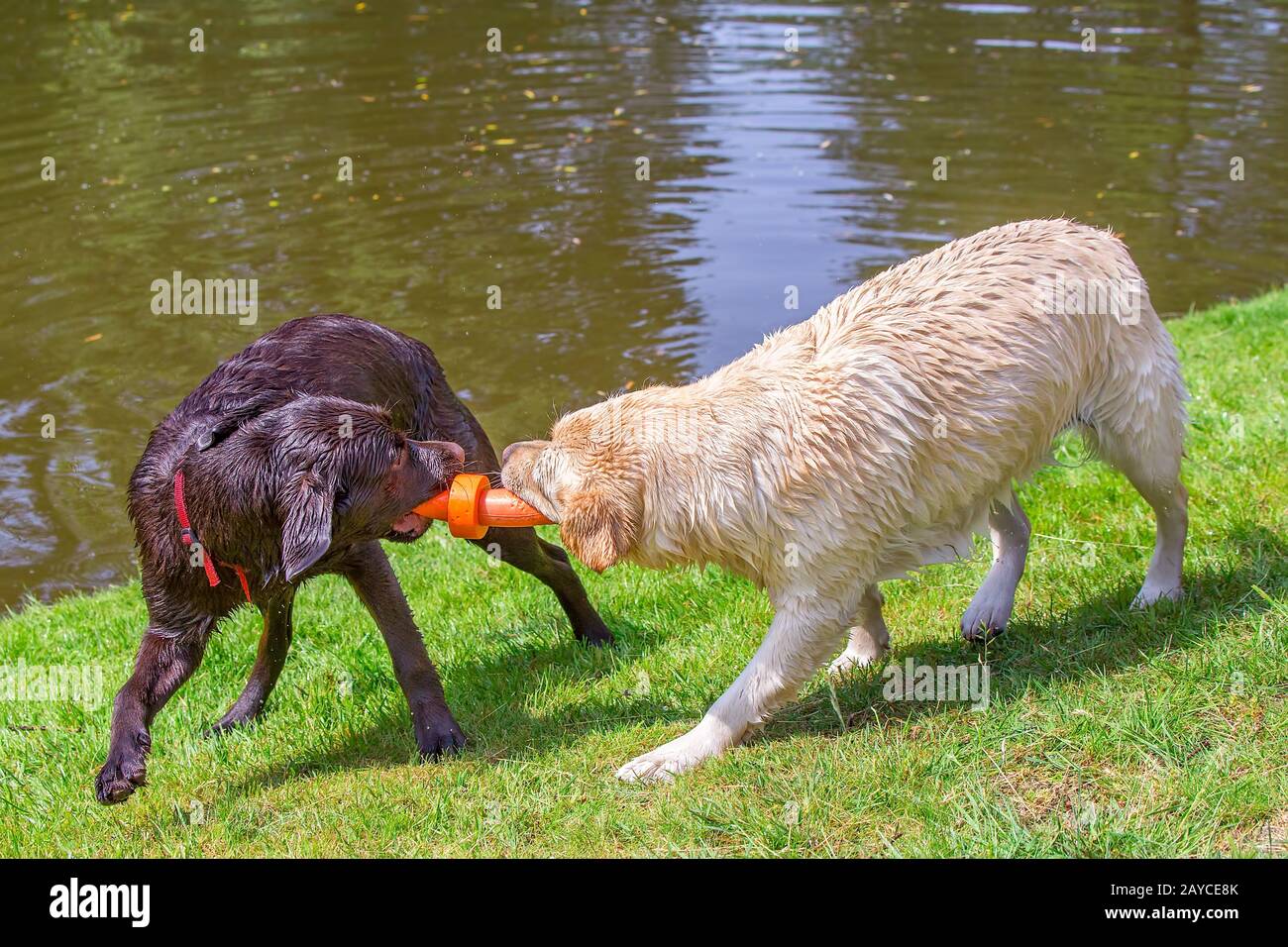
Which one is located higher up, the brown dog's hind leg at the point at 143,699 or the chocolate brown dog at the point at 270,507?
the chocolate brown dog at the point at 270,507

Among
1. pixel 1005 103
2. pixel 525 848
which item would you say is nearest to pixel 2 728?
pixel 525 848

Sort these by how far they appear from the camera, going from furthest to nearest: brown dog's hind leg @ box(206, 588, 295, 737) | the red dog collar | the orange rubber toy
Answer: brown dog's hind leg @ box(206, 588, 295, 737) → the orange rubber toy → the red dog collar

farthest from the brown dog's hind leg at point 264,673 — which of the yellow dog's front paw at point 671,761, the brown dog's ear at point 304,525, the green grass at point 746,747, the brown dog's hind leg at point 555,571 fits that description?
the yellow dog's front paw at point 671,761

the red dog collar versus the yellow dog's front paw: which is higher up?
the red dog collar

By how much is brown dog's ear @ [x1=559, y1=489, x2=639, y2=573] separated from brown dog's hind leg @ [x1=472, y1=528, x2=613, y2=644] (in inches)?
55.7

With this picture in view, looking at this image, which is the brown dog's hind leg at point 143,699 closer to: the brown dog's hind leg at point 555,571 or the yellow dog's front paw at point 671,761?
the brown dog's hind leg at point 555,571

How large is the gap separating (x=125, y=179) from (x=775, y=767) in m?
13.0

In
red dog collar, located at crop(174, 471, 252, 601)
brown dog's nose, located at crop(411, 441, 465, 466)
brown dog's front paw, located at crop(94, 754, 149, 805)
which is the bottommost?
brown dog's front paw, located at crop(94, 754, 149, 805)

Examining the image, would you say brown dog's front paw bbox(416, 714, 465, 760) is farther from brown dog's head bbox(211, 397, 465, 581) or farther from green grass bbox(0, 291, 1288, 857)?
brown dog's head bbox(211, 397, 465, 581)

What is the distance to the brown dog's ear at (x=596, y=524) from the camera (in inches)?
174

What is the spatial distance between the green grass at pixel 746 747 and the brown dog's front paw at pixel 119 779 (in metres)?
0.16

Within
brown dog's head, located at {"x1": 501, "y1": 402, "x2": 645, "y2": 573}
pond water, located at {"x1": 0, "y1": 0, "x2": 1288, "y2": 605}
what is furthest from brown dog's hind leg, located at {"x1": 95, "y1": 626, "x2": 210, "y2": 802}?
pond water, located at {"x1": 0, "y1": 0, "x2": 1288, "y2": 605}

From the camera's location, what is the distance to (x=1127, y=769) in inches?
162

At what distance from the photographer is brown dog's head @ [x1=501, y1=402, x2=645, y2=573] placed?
Result: 442 centimetres
